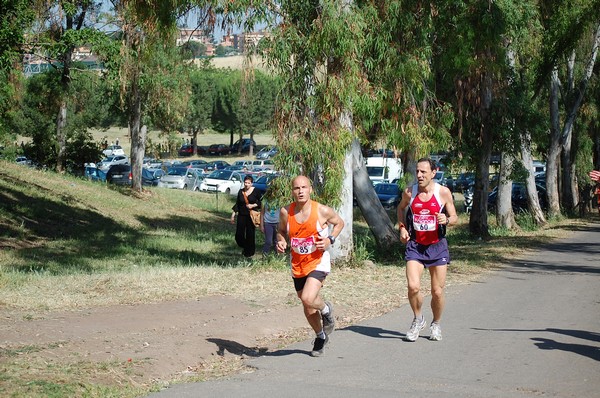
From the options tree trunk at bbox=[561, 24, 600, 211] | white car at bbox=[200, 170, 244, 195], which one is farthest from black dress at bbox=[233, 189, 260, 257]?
white car at bbox=[200, 170, 244, 195]

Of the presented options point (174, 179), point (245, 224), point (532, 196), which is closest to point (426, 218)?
point (245, 224)

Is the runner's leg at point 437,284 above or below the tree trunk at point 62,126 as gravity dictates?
below

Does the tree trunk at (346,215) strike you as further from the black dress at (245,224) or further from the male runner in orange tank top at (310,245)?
the male runner in orange tank top at (310,245)

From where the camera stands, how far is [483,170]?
26.2 meters

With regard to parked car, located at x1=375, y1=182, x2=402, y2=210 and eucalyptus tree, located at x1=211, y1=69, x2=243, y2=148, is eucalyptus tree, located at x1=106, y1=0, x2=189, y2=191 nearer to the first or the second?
parked car, located at x1=375, y1=182, x2=402, y2=210

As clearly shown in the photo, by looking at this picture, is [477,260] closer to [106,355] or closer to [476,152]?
[476,152]

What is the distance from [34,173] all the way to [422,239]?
30306mm

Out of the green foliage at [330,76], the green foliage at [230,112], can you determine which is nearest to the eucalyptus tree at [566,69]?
the green foliage at [330,76]

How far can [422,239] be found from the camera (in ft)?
32.6

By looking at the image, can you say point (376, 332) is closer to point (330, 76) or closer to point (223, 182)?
point (330, 76)

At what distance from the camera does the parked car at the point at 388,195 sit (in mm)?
45344

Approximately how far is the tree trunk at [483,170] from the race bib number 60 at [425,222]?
1602cm

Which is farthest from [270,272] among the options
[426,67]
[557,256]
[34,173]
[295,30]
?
[34,173]

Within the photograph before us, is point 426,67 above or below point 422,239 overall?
above
